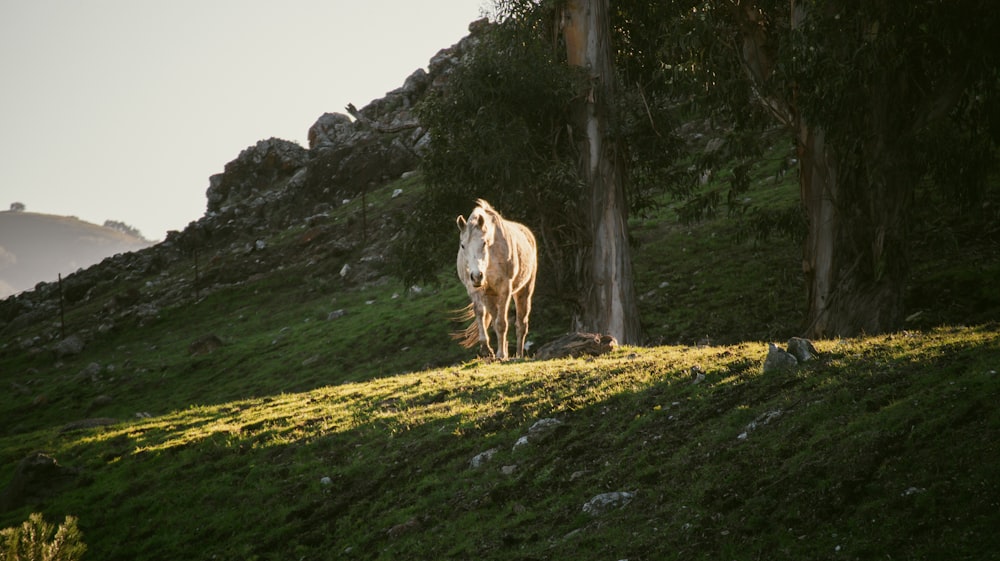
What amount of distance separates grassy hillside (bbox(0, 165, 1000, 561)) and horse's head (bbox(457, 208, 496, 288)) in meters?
1.84

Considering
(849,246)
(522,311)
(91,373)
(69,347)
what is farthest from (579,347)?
(69,347)

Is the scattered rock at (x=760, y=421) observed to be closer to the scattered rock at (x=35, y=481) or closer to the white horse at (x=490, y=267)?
the white horse at (x=490, y=267)

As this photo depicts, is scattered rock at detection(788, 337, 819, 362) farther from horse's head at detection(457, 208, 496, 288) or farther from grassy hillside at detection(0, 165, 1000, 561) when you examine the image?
horse's head at detection(457, 208, 496, 288)

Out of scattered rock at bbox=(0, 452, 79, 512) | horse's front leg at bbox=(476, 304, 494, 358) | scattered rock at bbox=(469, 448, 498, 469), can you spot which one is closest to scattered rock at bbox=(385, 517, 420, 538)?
scattered rock at bbox=(469, 448, 498, 469)

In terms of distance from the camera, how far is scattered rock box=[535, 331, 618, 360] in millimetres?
16606

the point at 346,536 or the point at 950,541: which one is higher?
the point at 950,541

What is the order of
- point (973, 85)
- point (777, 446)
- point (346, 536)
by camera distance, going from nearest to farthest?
point (777, 446)
point (346, 536)
point (973, 85)

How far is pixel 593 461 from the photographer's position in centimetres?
1005

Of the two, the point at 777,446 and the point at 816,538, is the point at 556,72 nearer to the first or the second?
the point at 777,446

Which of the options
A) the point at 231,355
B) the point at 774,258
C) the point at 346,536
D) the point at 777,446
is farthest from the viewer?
the point at 231,355

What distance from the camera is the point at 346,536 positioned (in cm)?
1048

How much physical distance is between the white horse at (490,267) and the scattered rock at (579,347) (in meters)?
1.61

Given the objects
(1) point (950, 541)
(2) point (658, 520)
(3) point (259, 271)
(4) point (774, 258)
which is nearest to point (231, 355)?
(3) point (259, 271)

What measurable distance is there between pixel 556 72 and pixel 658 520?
62.3 ft
